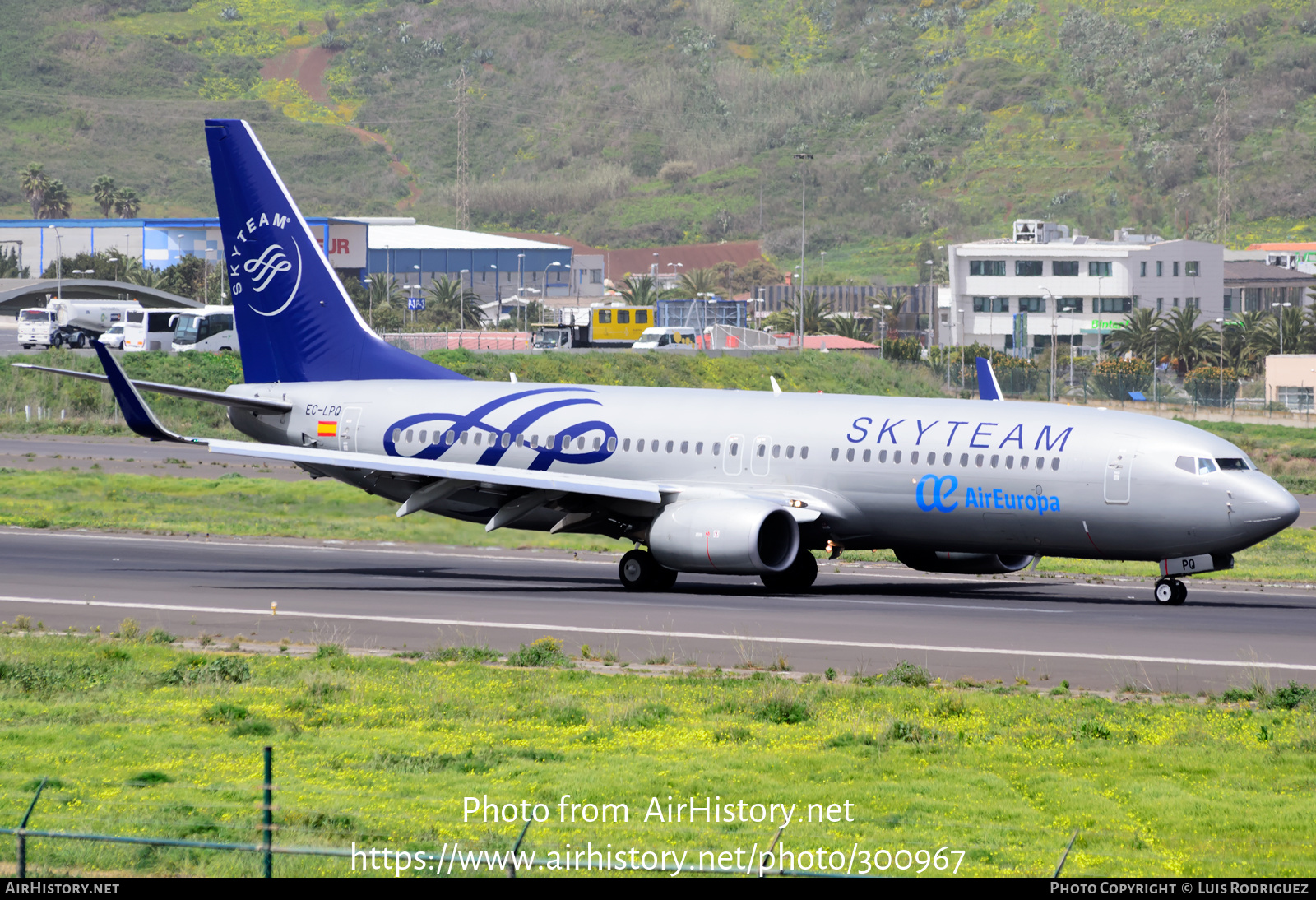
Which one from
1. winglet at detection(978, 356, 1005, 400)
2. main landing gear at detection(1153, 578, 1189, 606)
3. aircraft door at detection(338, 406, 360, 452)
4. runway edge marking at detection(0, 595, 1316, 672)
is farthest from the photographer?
aircraft door at detection(338, 406, 360, 452)

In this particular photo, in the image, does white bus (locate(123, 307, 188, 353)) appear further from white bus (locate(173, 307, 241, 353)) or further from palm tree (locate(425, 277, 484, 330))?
palm tree (locate(425, 277, 484, 330))

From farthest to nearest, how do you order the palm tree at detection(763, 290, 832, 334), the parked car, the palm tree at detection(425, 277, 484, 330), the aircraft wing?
the palm tree at detection(425, 277, 484, 330)
the palm tree at detection(763, 290, 832, 334)
the parked car
the aircraft wing

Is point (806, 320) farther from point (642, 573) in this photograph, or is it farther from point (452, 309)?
point (642, 573)

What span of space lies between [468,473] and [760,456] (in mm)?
6745

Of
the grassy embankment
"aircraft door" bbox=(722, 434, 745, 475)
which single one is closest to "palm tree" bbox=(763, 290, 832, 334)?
"aircraft door" bbox=(722, 434, 745, 475)

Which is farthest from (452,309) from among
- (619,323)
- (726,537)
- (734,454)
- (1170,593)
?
(1170,593)

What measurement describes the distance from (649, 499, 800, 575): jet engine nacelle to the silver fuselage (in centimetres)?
123

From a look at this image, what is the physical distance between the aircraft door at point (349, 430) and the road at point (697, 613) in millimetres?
3044

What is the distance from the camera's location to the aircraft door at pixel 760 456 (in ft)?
126

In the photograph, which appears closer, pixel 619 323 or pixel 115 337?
pixel 115 337

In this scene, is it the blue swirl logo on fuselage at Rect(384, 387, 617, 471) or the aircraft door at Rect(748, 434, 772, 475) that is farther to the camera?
the blue swirl logo on fuselage at Rect(384, 387, 617, 471)

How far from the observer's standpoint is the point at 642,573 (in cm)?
3838

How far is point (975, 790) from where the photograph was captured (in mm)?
17969

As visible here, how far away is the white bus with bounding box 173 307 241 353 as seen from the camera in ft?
344
